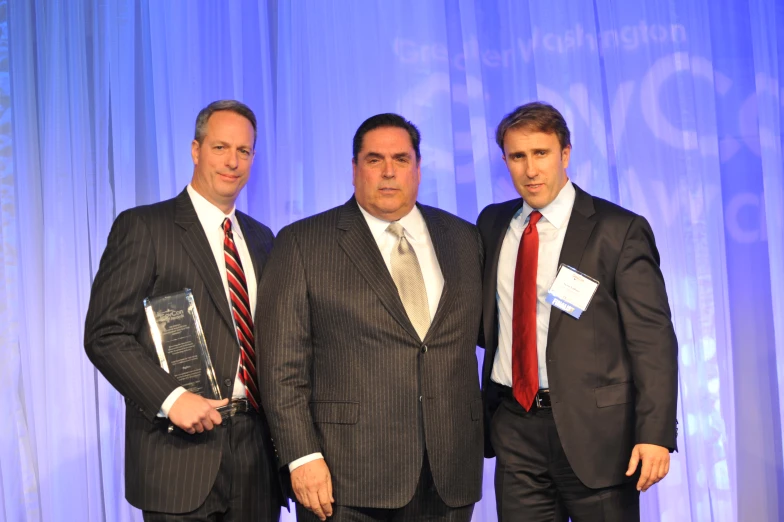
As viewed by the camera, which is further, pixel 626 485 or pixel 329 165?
pixel 329 165

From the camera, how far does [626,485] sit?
2.23 meters

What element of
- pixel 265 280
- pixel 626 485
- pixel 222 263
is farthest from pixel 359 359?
pixel 626 485

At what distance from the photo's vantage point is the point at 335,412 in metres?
2.12

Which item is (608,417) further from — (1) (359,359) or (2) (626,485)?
(1) (359,359)

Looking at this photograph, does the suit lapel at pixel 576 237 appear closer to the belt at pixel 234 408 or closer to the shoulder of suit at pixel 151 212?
the belt at pixel 234 408

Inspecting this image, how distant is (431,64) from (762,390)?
2.08 m

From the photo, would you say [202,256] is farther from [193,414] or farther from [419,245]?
[419,245]

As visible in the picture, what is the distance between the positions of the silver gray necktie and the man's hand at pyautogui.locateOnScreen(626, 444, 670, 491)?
2.33 ft

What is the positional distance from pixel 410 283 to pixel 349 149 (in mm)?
1200

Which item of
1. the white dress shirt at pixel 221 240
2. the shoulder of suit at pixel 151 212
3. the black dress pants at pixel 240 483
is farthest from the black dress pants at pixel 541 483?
the shoulder of suit at pixel 151 212

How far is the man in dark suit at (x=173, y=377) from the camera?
2057mm

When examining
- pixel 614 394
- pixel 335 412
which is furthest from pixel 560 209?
pixel 335 412

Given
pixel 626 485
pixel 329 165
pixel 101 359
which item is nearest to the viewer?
pixel 101 359

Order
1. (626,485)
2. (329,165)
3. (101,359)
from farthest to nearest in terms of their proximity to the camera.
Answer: (329,165) → (626,485) → (101,359)
